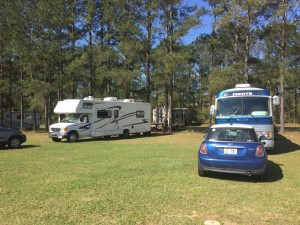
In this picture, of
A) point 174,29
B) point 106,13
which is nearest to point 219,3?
point 174,29

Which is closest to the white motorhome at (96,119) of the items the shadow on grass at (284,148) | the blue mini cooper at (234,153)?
the shadow on grass at (284,148)

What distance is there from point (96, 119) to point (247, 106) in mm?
11799

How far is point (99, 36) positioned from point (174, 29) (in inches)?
350

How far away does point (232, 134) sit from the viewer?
28.5ft

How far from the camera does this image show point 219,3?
28750 mm

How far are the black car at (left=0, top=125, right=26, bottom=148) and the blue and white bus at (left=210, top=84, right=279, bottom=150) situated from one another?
409 inches

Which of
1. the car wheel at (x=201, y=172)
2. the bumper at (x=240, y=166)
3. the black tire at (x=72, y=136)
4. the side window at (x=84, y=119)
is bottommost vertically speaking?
the car wheel at (x=201, y=172)

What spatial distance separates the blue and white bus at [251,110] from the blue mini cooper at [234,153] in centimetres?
435

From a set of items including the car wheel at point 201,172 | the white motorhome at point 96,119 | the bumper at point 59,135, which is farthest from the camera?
the white motorhome at point 96,119

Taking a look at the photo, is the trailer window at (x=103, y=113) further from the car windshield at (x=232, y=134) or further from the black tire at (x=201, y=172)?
the black tire at (x=201, y=172)

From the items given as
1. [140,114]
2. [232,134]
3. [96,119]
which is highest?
[140,114]

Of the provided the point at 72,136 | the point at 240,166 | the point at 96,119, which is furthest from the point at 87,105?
the point at 240,166

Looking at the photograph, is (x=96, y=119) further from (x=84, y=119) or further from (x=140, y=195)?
(x=140, y=195)

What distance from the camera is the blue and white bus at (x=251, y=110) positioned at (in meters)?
12.7
